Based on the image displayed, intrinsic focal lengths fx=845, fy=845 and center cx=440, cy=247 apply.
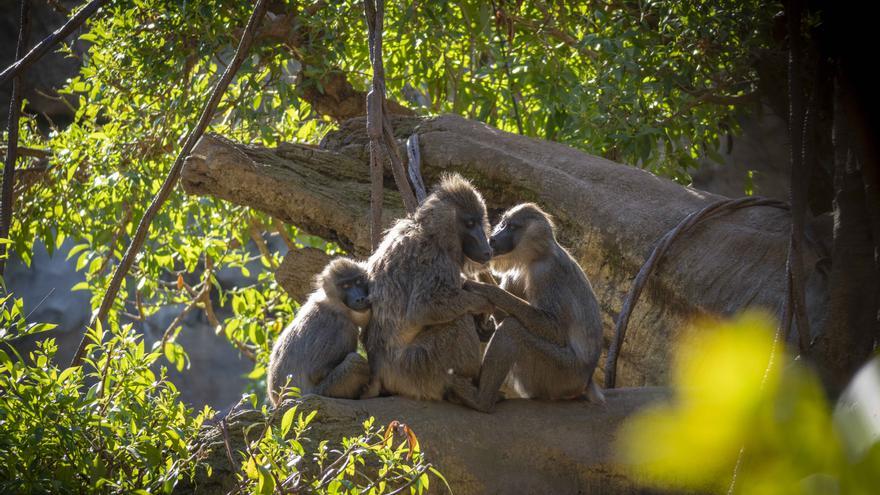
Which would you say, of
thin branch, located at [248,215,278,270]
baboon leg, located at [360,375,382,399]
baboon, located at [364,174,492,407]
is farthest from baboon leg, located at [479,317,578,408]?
thin branch, located at [248,215,278,270]

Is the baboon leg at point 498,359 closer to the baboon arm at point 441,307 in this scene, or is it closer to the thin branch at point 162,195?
the baboon arm at point 441,307

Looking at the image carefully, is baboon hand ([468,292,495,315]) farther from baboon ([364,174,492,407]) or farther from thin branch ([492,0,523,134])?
thin branch ([492,0,523,134])

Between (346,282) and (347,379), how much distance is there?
1.81 ft

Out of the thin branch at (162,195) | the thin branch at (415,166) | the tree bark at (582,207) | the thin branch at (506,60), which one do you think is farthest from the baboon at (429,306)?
the thin branch at (506,60)

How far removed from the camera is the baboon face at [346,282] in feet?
15.3

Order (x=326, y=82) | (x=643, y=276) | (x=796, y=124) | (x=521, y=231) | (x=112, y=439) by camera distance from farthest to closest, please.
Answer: (x=326, y=82) < (x=643, y=276) < (x=521, y=231) < (x=112, y=439) < (x=796, y=124)

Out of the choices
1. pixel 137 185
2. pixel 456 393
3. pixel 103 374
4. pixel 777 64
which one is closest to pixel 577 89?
pixel 777 64

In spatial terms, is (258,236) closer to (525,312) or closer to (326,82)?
(326,82)

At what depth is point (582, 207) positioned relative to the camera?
19.3ft

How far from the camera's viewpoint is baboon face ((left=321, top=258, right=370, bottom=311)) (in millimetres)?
4660

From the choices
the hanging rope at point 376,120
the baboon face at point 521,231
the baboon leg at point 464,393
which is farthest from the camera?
the baboon face at point 521,231

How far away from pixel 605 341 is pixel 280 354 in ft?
7.67

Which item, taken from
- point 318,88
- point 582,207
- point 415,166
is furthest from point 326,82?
point 582,207

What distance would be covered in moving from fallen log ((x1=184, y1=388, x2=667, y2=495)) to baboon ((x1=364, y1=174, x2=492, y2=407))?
175 mm
